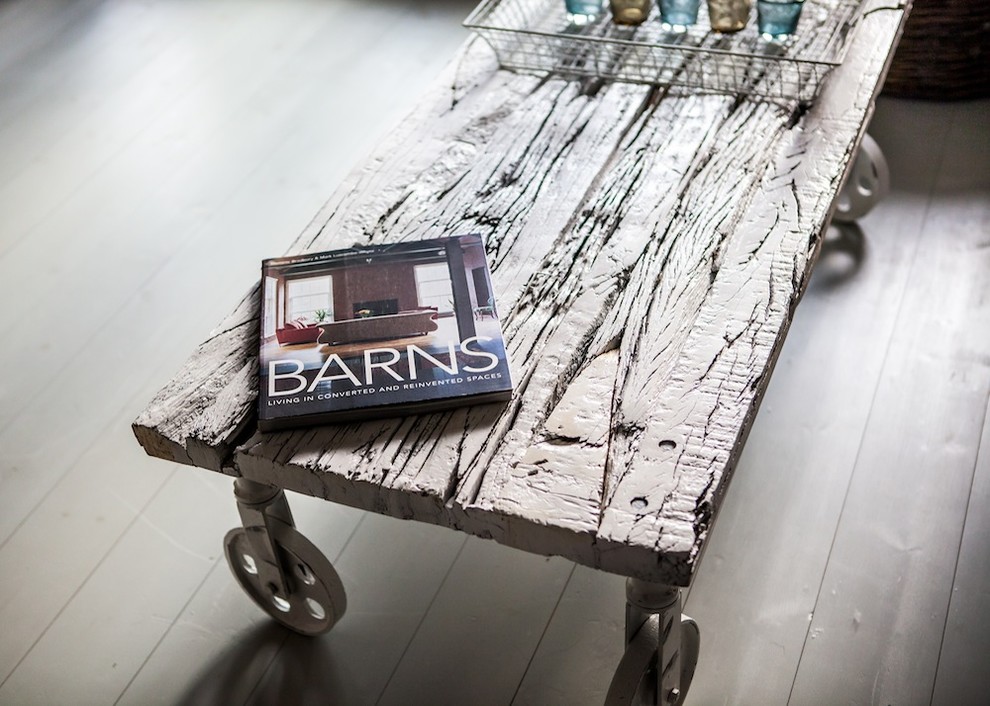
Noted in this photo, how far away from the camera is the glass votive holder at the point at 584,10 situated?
1442mm

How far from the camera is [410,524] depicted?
138cm

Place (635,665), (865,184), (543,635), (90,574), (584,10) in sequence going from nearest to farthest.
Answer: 1. (635,665)
2. (543,635)
3. (90,574)
4. (584,10)
5. (865,184)

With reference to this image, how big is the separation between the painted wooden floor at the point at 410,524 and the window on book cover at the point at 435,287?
0.44m

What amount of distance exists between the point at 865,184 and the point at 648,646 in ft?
3.53

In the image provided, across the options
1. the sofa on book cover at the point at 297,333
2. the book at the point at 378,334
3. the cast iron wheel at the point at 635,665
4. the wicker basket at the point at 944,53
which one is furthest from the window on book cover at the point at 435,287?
the wicker basket at the point at 944,53

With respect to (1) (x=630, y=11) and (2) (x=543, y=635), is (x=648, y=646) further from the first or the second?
(1) (x=630, y=11)

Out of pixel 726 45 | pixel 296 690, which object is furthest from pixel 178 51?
pixel 296 690

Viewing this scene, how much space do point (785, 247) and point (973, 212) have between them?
91 cm

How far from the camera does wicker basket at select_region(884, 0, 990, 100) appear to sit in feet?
6.32

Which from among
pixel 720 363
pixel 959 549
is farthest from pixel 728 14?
pixel 959 549

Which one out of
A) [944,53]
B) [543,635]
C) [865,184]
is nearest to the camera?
[543,635]

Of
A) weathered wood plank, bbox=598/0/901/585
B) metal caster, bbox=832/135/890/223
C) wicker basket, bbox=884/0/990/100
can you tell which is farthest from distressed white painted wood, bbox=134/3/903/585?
wicker basket, bbox=884/0/990/100

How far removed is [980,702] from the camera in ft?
3.72

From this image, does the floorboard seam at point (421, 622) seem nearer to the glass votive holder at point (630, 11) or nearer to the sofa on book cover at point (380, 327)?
the sofa on book cover at point (380, 327)
